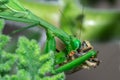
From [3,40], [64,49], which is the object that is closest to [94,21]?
[64,49]

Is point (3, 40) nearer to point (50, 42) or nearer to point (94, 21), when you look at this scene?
point (50, 42)

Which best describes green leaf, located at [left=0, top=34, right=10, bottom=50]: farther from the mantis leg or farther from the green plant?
the mantis leg

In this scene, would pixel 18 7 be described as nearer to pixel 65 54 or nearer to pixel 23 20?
pixel 23 20

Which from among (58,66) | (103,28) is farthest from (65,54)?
(103,28)

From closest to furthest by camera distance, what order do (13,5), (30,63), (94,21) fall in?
1. (30,63)
2. (13,5)
3. (94,21)

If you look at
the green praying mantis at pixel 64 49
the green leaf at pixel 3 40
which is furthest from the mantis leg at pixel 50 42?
the green leaf at pixel 3 40

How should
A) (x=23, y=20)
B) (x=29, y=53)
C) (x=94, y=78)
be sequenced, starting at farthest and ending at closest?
(x=94, y=78) < (x=23, y=20) < (x=29, y=53)

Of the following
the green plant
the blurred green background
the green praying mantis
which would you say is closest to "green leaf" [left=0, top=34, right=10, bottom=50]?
the green plant

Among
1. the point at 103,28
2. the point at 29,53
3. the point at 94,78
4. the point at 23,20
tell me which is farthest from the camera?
the point at 103,28
